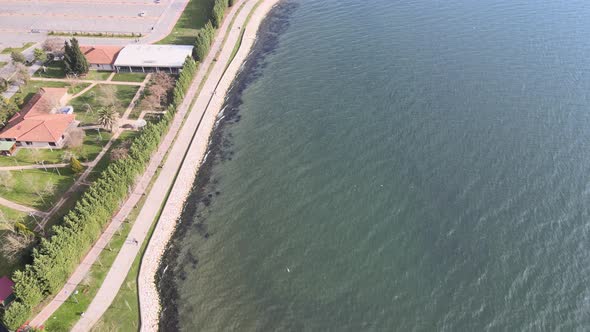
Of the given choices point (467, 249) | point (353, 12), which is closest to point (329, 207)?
point (467, 249)

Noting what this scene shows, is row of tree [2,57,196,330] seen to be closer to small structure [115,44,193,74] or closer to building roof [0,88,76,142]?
building roof [0,88,76,142]

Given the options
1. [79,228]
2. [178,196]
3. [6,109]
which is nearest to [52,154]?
[6,109]

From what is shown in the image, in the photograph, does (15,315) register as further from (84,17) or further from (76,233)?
(84,17)

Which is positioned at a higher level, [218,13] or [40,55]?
[218,13]

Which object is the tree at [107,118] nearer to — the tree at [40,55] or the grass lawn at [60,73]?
the grass lawn at [60,73]

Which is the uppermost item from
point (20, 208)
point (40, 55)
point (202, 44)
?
point (40, 55)

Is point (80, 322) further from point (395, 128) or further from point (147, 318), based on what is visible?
point (395, 128)
